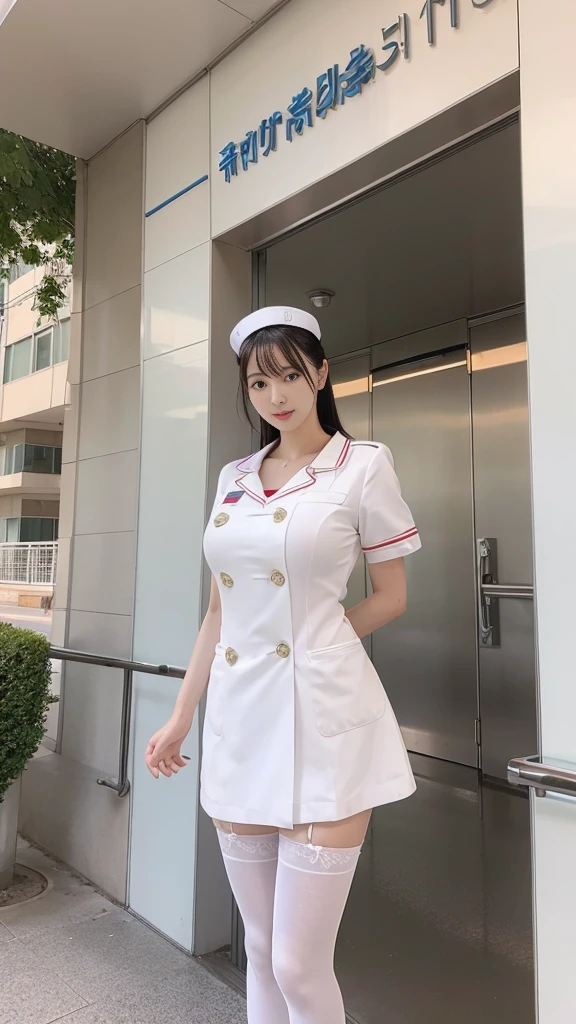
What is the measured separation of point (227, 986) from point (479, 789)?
88.8 inches

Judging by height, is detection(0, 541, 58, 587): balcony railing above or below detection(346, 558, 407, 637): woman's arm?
above

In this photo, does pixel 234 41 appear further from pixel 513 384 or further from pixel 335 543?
pixel 513 384

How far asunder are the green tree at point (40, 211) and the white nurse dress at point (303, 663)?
3.02m

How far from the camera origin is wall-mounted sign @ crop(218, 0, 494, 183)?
1.88 m

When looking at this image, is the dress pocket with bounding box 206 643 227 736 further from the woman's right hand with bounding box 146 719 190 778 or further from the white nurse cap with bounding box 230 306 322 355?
the white nurse cap with bounding box 230 306 322 355

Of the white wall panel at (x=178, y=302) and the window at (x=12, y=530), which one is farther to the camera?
the window at (x=12, y=530)

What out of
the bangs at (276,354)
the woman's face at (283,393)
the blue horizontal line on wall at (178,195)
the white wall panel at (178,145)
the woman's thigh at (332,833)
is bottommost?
the woman's thigh at (332,833)

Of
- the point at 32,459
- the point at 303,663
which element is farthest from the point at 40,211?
the point at 303,663

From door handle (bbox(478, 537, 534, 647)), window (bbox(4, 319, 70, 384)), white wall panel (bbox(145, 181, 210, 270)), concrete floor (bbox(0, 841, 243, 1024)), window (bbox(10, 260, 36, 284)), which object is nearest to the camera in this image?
concrete floor (bbox(0, 841, 243, 1024))

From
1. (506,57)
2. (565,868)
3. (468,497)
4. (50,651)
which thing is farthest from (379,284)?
(565,868)

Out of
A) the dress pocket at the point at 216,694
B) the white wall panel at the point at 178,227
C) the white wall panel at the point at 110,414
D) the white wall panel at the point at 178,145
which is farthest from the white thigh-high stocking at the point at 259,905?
the white wall panel at the point at 178,145

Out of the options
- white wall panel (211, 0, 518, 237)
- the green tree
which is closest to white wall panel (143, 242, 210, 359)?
white wall panel (211, 0, 518, 237)

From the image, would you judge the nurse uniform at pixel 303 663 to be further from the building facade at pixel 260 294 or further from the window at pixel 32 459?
the window at pixel 32 459

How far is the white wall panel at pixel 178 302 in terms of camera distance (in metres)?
2.69
